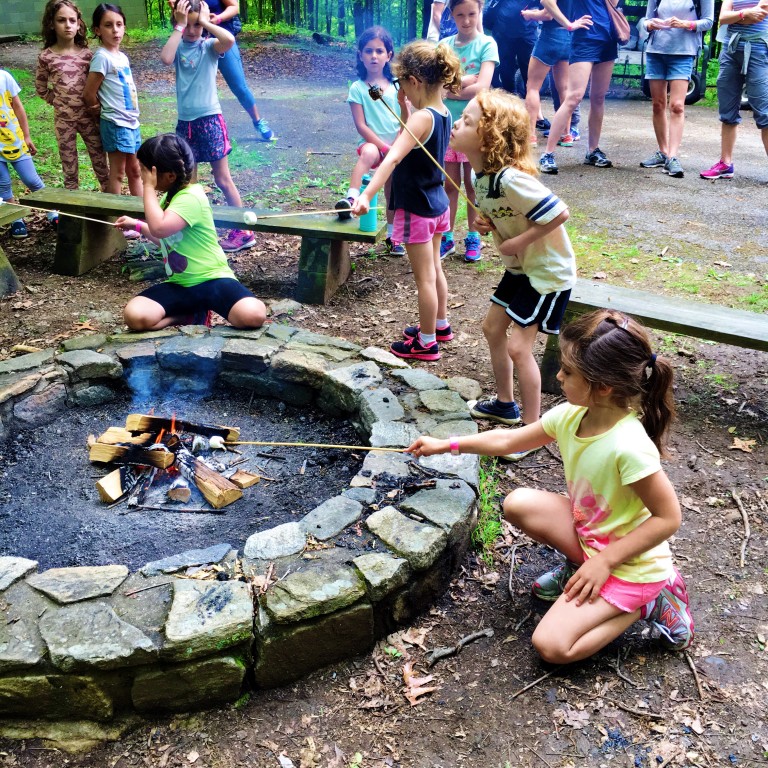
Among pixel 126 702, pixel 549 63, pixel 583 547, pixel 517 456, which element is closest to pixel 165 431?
pixel 126 702

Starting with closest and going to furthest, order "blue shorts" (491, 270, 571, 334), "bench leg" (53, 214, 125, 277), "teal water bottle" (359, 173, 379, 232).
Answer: "blue shorts" (491, 270, 571, 334)
"teal water bottle" (359, 173, 379, 232)
"bench leg" (53, 214, 125, 277)

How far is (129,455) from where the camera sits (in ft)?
11.4

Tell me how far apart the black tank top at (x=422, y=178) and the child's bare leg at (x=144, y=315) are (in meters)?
1.53

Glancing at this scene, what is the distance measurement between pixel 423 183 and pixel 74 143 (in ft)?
12.1

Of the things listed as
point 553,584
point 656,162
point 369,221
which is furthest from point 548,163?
point 553,584

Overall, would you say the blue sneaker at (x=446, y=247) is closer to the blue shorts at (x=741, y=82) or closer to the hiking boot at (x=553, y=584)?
the blue shorts at (x=741, y=82)

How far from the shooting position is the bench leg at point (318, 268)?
17.5 ft

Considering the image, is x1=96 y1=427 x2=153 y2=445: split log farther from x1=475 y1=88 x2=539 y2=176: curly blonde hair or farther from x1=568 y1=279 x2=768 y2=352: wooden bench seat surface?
x1=568 y1=279 x2=768 y2=352: wooden bench seat surface

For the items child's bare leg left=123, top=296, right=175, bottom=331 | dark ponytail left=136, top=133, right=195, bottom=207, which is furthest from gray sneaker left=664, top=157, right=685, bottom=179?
child's bare leg left=123, top=296, right=175, bottom=331

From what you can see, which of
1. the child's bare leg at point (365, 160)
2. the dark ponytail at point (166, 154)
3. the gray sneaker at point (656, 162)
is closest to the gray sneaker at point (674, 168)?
the gray sneaker at point (656, 162)

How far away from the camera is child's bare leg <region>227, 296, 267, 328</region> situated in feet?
13.9

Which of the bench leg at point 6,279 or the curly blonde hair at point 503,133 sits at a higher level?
the curly blonde hair at point 503,133

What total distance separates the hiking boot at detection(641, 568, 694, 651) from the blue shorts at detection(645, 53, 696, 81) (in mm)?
6220

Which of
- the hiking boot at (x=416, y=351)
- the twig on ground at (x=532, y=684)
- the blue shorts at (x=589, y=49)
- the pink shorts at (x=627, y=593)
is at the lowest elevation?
the twig on ground at (x=532, y=684)
